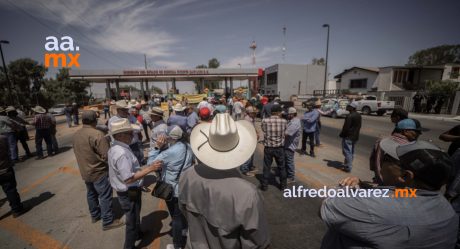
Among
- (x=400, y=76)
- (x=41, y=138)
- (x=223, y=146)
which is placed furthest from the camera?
(x=400, y=76)

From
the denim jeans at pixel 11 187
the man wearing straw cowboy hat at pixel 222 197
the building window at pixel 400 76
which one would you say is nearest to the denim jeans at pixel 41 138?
the denim jeans at pixel 11 187

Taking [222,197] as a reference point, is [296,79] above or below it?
above

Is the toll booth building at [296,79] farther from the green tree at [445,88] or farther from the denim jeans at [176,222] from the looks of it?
the denim jeans at [176,222]

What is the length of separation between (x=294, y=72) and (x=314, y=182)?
34134mm

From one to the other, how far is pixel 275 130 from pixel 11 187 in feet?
17.6

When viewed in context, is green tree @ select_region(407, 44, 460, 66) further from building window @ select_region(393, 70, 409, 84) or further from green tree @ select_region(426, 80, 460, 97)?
green tree @ select_region(426, 80, 460, 97)

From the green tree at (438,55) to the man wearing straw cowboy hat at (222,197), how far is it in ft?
275

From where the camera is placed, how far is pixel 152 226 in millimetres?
3463

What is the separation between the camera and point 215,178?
1.54 meters

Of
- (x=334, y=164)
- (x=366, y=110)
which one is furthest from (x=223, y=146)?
(x=366, y=110)

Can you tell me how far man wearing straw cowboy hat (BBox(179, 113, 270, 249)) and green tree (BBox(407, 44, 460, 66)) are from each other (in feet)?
275

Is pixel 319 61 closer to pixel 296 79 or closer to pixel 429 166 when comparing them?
pixel 296 79

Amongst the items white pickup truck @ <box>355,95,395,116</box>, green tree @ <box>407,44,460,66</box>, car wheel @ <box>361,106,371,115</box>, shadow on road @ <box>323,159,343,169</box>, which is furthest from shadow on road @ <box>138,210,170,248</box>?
green tree @ <box>407,44,460,66</box>

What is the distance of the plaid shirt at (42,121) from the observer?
703 cm
